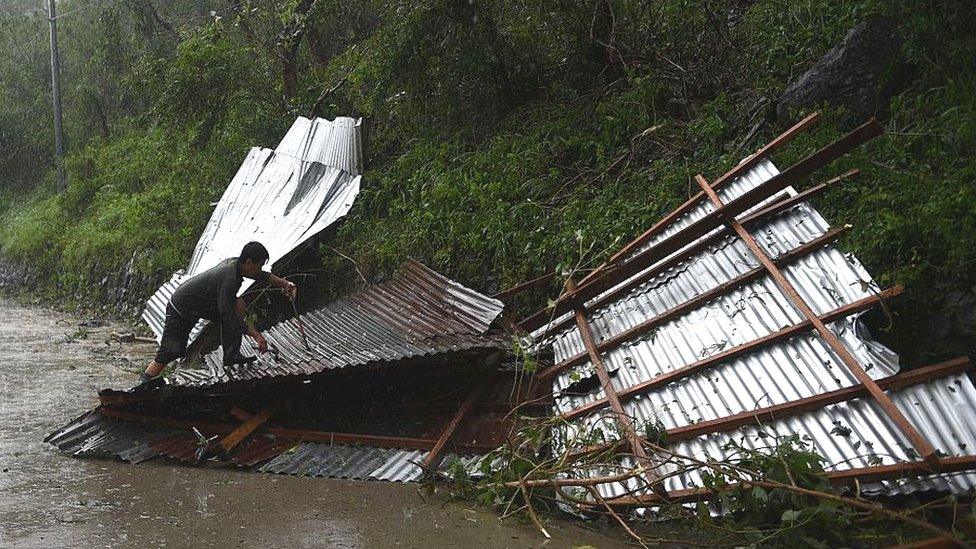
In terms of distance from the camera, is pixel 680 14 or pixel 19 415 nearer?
pixel 19 415

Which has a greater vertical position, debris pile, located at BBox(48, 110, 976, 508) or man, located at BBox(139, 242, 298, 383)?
man, located at BBox(139, 242, 298, 383)

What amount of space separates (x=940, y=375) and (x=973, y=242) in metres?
1.08

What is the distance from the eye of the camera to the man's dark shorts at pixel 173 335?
695 centimetres

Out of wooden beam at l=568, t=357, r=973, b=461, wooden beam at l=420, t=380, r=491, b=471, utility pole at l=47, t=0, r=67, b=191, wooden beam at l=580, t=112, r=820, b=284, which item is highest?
utility pole at l=47, t=0, r=67, b=191

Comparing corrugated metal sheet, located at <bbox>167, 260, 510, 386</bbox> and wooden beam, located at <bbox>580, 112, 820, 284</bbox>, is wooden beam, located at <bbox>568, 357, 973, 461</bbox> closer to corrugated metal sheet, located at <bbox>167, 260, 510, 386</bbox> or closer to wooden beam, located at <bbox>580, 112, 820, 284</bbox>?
corrugated metal sheet, located at <bbox>167, 260, 510, 386</bbox>

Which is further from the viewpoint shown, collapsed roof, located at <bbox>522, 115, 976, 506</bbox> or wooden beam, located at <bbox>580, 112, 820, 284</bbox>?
wooden beam, located at <bbox>580, 112, 820, 284</bbox>

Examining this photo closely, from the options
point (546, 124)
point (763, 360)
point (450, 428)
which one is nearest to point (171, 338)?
point (450, 428)

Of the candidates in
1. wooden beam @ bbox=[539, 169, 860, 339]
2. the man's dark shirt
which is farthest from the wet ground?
wooden beam @ bbox=[539, 169, 860, 339]

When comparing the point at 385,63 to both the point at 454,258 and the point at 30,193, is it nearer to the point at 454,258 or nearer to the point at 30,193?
the point at 454,258

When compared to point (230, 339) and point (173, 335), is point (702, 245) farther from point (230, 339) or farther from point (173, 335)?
point (173, 335)

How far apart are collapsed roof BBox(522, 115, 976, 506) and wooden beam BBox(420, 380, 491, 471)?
1.87ft

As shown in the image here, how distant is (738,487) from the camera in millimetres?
4062

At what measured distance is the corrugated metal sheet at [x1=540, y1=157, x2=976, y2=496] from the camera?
404cm

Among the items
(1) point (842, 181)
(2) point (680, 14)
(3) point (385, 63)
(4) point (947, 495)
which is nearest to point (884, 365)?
(4) point (947, 495)
